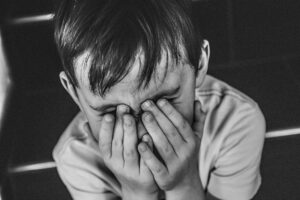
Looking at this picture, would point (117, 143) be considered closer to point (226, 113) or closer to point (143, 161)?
point (143, 161)

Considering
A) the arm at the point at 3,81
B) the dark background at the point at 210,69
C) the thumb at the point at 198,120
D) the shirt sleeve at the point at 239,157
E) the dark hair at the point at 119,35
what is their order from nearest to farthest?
the dark hair at the point at 119,35 < the thumb at the point at 198,120 < the shirt sleeve at the point at 239,157 < the dark background at the point at 210,69 < the arm at the point at 3,81

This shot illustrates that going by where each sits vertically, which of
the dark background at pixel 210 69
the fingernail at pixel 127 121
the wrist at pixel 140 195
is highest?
the fingernail at pixel 127 121

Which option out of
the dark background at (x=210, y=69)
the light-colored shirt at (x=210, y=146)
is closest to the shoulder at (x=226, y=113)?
the light-colored shirt at (x=210, y=146)

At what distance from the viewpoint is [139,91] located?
2.18ft

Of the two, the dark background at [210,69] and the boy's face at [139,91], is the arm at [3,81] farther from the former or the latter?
the boy's face at [139,91]

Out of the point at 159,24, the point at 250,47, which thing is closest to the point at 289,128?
the point at 250,47

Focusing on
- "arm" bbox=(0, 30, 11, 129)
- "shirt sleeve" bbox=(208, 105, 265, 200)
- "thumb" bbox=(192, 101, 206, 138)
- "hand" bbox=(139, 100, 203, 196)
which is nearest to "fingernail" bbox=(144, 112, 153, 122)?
"hand" bbox=(139, 100, 203, 196)

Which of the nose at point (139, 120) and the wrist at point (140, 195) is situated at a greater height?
the nose at point (139, 120)

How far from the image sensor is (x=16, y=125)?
1255 millimetres

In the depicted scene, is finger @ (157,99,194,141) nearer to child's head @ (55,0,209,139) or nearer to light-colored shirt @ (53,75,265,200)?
child's head @ (55,0,209,139)

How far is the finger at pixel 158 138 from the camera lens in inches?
26.5

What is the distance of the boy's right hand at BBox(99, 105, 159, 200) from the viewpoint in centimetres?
67

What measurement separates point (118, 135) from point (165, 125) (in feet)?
0.20

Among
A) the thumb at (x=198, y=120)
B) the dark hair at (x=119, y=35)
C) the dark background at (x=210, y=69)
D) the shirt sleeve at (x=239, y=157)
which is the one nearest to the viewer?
the dark hair at (x=119, y=35)
